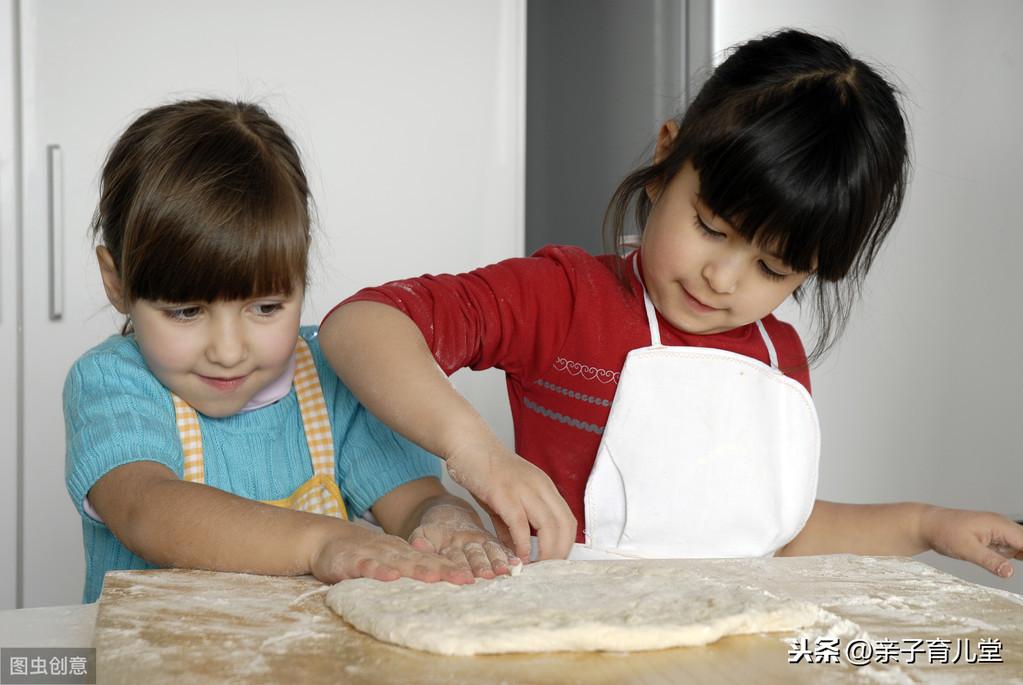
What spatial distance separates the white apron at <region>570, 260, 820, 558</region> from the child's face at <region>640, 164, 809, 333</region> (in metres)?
0.08

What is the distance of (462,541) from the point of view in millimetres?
867

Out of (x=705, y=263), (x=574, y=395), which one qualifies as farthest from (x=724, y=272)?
(x=574, y=395)

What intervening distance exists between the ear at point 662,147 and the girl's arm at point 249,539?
0.46m

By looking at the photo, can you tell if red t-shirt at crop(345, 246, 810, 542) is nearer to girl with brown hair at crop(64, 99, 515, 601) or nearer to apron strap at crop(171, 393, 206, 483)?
girl with brown hair at crop(64, 99, 515, 601)

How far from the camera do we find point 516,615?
2.12 ft

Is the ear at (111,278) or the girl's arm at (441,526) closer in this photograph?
the girl's arm at (441,526)

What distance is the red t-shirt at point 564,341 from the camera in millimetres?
1067

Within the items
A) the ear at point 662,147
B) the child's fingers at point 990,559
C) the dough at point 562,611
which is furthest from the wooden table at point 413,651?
the ear at point 662,147

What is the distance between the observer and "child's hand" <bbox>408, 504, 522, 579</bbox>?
0.80 meters

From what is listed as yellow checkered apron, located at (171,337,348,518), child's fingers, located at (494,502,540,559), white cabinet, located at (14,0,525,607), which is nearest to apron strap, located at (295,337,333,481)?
yellow checkered apron, located at (171,337,348,518)

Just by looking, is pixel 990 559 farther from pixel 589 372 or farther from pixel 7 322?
pixel 7 322

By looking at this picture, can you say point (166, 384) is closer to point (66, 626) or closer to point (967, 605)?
point (66, 626)

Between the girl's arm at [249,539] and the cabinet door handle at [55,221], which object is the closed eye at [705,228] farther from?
the cabinet door handle at [55,221]

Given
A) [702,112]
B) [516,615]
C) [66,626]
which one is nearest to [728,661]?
[516,615]
